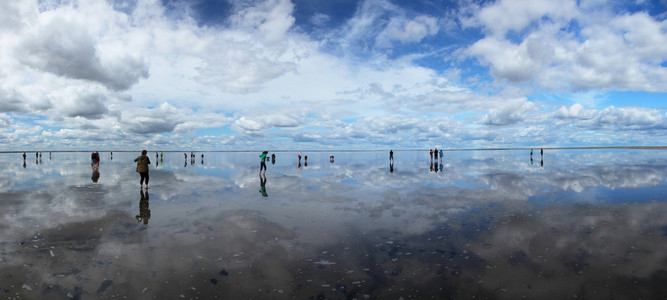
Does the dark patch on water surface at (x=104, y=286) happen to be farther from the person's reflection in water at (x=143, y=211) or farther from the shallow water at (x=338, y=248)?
the person's reflection in water at (x=143, y=211)

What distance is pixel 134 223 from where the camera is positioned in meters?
10.3

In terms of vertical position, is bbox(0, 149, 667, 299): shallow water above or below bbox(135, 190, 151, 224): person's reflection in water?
below

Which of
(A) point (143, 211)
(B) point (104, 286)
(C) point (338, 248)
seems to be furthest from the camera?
(A) point (143, 211)

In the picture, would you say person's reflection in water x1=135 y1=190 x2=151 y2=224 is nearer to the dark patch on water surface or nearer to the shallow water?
the shallow water

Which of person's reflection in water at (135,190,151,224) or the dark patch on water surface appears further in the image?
person's reflection in water at (135,190,151,224)

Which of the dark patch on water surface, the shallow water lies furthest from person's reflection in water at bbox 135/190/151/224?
the dark patch on water surface

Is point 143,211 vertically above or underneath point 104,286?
above

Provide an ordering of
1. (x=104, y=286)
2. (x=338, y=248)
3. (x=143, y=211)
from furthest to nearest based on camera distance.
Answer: (x=143, y=211) → (x=338, y=248) → (x=104, y=286)

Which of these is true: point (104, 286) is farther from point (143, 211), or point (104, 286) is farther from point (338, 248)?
point (143, 211)

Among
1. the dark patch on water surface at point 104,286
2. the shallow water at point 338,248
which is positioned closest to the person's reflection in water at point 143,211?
the shallow water at point 338,248

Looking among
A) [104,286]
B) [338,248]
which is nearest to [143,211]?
[104,286]

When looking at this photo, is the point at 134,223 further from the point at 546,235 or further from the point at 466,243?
the point at 546,235

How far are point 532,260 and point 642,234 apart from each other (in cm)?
443

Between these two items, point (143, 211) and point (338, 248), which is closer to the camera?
point (338, 248)
